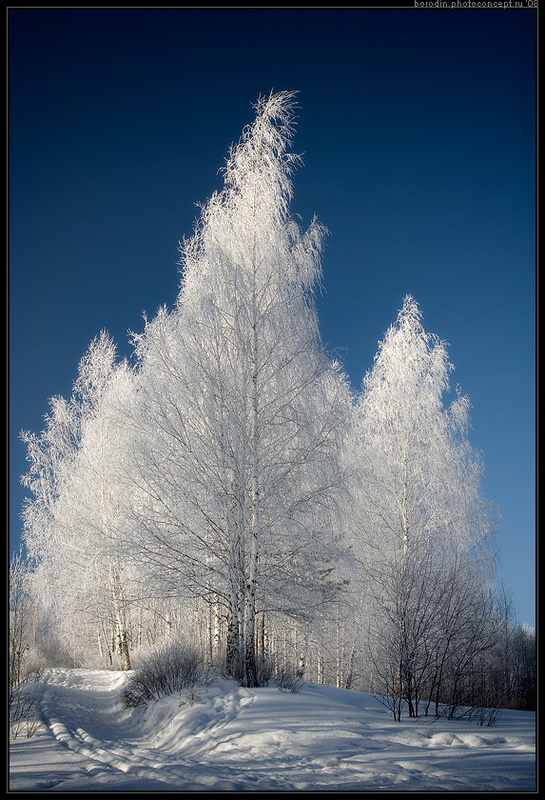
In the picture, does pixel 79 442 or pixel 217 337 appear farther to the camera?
pixel 79 442

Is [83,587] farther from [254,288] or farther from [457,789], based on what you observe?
[457,789]

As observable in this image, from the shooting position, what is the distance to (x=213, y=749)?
5.88m

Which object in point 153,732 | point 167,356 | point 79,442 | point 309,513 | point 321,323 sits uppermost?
point 321,323

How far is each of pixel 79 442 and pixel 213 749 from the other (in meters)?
14.5

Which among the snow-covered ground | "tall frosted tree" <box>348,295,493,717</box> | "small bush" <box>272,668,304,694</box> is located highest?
"tall frosted tree" <box>348,295,493,717</box>

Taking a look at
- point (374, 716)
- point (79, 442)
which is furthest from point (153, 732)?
point (79, 442)

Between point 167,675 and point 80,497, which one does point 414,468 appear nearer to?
point 167,675

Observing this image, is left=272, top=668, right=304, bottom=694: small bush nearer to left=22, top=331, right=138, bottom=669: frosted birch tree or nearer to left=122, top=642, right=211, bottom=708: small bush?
left=122, top=642, right=211, bottom=708: small bush

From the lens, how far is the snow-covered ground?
451 centimetres

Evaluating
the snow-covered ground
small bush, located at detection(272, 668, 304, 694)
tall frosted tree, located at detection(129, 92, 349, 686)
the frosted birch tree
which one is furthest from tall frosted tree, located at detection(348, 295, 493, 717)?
the frosted birch tree

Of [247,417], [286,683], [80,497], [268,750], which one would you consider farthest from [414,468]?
[80,497]

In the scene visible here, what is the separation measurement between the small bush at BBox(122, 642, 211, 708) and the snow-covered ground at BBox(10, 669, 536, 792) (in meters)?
0.31

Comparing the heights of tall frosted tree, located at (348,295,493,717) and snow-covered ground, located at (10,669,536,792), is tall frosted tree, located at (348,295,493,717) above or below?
above

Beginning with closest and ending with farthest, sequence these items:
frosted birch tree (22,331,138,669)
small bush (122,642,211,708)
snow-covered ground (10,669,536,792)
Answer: snow-covered ground (10,669,536,792)
small bush (122,642,211,708)
frosted birch tree (22,331,138,669)
